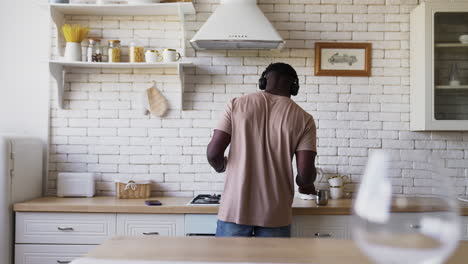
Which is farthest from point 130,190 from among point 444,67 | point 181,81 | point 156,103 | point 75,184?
point 444,67

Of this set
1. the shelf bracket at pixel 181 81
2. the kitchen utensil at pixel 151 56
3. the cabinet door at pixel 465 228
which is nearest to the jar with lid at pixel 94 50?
the kitchen utensil at pixel 151 56

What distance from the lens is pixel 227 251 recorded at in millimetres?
1095

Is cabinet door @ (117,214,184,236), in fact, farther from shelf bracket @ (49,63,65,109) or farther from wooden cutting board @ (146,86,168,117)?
shelf bracket @ (49,63,65,109)

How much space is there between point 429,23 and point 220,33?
142 centimetres

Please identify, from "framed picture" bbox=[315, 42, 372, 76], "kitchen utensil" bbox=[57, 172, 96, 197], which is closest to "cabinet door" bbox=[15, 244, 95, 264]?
"kitchen utensil" bbox=[57, 172, 96, 197]

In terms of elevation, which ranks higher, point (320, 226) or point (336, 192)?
point (336, 192)

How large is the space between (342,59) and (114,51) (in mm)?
1644

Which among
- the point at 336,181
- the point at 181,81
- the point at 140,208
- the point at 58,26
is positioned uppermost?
the point at 58,26

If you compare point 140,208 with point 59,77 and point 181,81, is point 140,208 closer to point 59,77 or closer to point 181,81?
point 181,81

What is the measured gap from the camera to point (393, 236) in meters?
0.53

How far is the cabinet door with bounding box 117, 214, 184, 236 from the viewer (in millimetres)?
2775

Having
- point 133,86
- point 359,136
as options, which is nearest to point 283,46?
point 359,136

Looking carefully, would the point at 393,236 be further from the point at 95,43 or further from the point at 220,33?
the point at 95,43

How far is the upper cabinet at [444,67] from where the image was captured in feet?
9.98
